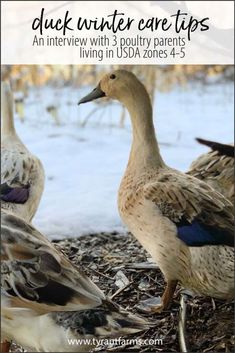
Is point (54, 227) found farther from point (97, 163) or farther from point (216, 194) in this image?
point (216, 194)

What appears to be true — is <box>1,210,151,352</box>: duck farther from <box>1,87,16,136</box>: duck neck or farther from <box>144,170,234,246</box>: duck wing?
<box>1,87,16,136</box>: duck neck

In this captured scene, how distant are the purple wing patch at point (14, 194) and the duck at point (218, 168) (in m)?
0.38

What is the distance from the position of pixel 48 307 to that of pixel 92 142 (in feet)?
1.64

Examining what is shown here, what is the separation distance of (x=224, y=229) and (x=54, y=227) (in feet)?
1.32

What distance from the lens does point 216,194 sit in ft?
4.75

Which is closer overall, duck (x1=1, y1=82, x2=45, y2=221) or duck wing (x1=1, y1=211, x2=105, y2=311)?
duck wing (x1=1, y1=211, x2=105, y2=311)

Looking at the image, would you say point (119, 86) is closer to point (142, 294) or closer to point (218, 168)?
point (218, 168)

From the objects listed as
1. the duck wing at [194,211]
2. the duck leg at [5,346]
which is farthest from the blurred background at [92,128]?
the duck leg at [5,346]

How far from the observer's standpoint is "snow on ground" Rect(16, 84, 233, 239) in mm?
1578

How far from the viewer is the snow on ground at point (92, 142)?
158 cm

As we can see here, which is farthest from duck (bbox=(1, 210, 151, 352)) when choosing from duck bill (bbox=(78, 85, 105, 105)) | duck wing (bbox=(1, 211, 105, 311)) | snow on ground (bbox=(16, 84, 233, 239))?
duck bill (bbox=(78, 85, 105, 105))

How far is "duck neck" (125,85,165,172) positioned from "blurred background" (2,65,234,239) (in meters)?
0.08

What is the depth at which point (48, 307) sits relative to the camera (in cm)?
130

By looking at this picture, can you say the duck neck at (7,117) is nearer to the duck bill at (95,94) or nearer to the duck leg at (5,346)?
the duck bill at (95,94)
